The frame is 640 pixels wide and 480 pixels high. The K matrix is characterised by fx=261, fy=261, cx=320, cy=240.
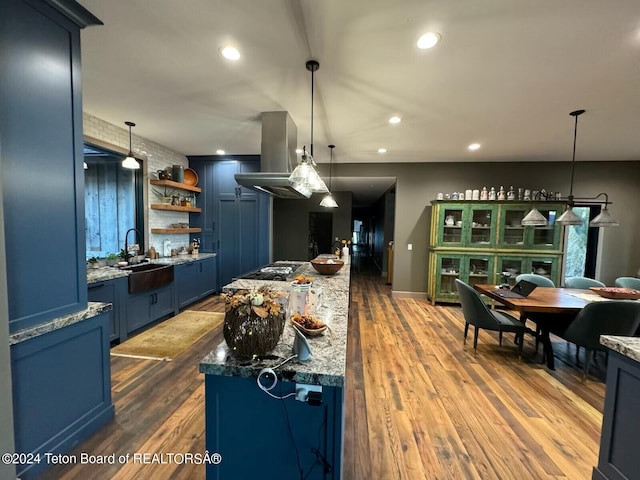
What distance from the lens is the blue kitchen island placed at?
105cm

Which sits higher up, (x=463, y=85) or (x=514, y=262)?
(x=463, y=85)

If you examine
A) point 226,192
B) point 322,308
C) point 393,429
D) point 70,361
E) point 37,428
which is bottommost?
point 393,429

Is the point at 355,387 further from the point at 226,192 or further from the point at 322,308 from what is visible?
the point at 226,192

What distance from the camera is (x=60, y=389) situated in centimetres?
160

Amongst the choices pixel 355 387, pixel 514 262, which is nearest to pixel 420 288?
pixel 514 262

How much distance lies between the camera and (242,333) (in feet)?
3.55

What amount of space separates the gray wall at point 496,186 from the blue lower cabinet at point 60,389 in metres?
4.76

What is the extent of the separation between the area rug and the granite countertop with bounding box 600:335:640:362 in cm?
355

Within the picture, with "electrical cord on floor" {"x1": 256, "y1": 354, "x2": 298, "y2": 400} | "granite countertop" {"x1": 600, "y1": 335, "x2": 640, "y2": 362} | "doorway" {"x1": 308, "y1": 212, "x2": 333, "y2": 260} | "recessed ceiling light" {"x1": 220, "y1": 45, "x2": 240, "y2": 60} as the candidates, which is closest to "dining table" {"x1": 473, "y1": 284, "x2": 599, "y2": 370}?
"granite countertop" {"x1": 600, "y1": 335, "x2": 640, "y2": 362}

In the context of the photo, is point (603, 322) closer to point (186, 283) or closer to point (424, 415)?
point (424, 415)

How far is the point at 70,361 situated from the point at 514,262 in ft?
19.9

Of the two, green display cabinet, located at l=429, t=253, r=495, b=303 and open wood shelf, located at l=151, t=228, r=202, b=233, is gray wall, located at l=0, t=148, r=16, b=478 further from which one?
green display cabinet, located at l=429, t=253, r=495, b=303

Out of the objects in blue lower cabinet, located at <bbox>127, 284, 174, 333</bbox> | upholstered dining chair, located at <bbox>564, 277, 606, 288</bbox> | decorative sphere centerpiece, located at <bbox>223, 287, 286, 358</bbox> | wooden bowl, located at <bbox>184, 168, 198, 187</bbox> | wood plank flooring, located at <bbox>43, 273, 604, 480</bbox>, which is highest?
wooden bowl, located at <bbox>184, 168, 198, 187</bbox>

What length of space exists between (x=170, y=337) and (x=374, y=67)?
3718mm
